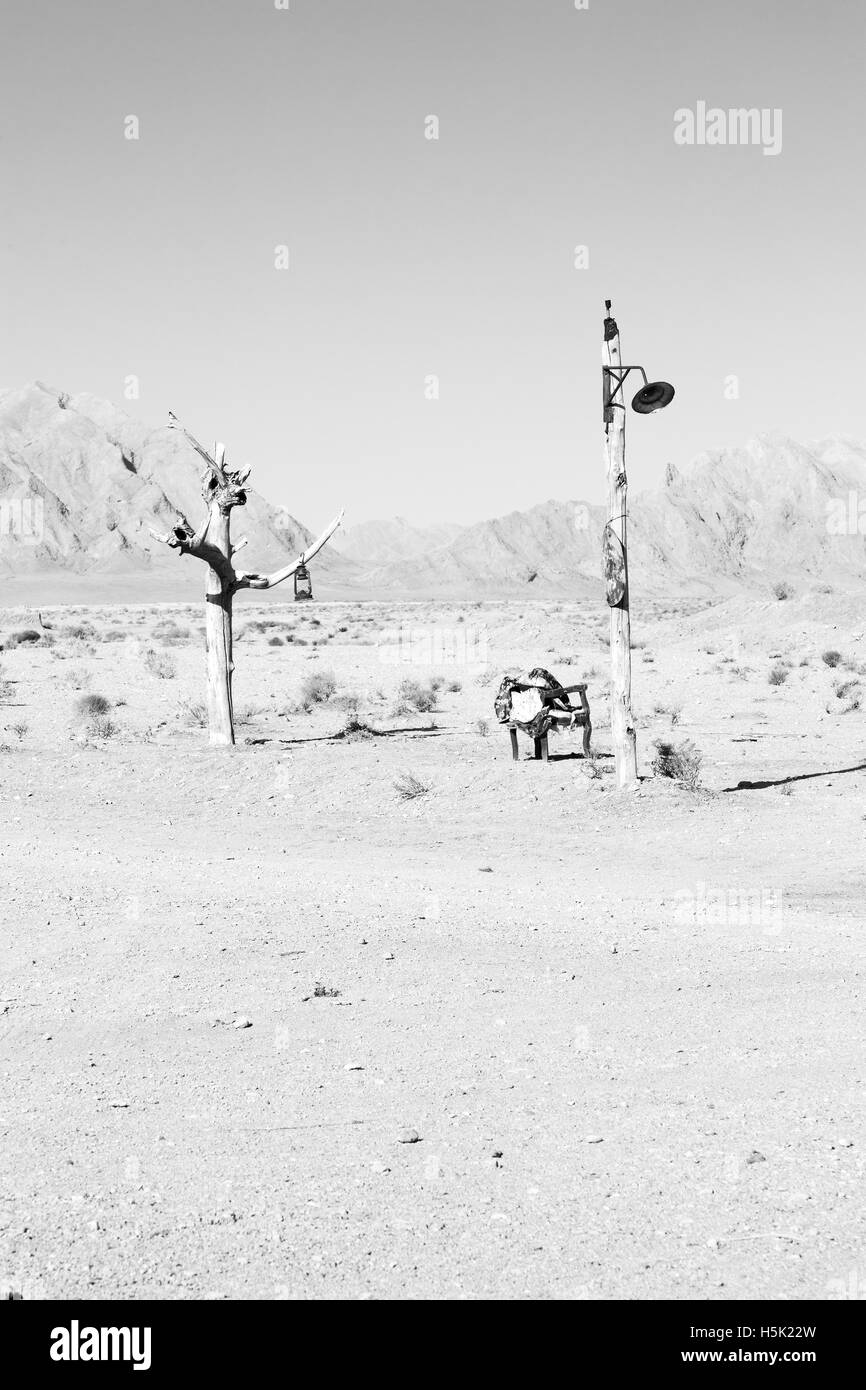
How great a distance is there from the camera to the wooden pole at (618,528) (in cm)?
1297

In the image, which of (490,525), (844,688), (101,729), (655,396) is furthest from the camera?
(490,525)

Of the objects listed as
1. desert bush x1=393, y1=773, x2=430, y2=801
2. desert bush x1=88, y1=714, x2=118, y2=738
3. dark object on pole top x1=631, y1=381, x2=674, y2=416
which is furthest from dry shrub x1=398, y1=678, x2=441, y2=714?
dark object on pole top x1=631, y1=381, x2=674, y2=416

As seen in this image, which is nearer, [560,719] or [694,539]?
[560,719]

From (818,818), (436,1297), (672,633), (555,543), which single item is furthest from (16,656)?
(555,543)

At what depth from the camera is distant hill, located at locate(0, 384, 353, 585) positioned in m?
133

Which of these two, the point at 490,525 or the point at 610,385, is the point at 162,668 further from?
the point at 490,525

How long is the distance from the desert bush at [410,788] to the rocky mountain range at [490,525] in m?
109

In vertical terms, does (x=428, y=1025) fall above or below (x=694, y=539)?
above

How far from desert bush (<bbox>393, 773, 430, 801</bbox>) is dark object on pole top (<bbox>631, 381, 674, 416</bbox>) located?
4.80m

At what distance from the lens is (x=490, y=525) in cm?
15250

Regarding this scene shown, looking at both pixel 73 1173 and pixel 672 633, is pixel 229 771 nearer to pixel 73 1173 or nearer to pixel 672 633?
pixel 73 1173

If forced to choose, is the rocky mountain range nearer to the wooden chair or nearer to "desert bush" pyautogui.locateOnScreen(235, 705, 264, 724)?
"desert bush" pyautogui.locateOnScreen(235, 705, 264, 724)

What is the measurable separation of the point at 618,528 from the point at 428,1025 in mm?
7197

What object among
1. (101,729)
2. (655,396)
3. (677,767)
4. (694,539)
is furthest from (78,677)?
(694,539)
